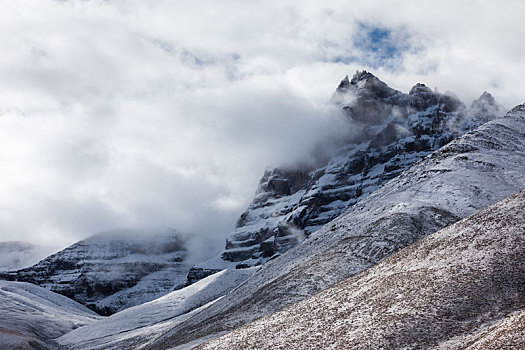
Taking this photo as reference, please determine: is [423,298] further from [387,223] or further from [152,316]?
[152,316]

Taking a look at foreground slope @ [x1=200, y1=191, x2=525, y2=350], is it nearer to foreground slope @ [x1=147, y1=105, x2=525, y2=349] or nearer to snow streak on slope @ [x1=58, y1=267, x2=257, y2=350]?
foreground slope @ [x1=147, y1=105, x2=525, y2=349]

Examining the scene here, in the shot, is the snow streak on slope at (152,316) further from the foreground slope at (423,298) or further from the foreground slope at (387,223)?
the foreground slope at (423,298)

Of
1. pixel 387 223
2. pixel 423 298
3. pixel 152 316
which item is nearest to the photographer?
pixel 423 298

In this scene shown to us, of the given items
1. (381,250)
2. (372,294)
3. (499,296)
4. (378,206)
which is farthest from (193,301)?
(499,296)

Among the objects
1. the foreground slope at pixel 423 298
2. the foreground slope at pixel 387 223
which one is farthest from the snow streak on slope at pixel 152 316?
the foreground slope at pixel 423 298

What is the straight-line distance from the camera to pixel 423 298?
4003 centimetres

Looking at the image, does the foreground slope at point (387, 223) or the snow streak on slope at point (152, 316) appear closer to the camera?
the foreground slope at point (387, 223)

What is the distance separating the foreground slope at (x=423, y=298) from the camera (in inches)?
1442

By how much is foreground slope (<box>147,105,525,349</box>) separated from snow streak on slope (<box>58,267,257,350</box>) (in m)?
37.6

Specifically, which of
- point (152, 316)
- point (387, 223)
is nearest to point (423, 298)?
point (387, 223)

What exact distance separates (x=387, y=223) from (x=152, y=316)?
8294 centimetres

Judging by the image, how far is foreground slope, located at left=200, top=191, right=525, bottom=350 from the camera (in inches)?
1442

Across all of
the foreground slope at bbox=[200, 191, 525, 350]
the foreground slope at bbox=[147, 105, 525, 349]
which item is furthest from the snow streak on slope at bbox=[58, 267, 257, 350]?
the foreground slope at bbox=[200, 191, 525, 350]

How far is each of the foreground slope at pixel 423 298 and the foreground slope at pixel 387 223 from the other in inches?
632
